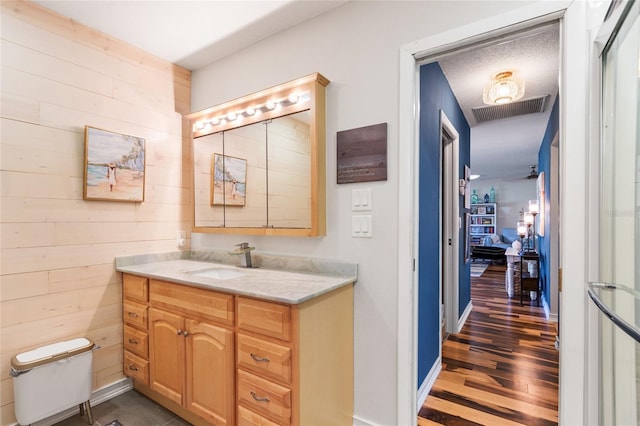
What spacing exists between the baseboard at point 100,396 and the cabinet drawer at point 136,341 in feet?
0.87

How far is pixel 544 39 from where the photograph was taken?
7.15ft

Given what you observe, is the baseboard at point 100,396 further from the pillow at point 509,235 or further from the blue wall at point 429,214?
the pillow at point 509,235

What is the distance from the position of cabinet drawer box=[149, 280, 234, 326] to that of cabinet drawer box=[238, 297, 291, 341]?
0.31 ft

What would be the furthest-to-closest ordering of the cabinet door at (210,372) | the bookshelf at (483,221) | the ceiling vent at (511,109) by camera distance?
1. the bookshelf at (483,221)
2. the ceiling vent at (511,109)
3. the cabinet door at (210,372)

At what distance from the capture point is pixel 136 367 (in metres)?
2.16

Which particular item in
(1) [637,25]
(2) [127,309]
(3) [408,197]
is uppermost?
(1) [637,25]

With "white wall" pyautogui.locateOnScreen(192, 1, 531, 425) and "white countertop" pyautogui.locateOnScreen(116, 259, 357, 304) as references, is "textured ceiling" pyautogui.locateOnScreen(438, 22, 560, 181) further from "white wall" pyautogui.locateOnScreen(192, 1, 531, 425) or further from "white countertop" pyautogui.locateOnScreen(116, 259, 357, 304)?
"white countertop" pyautogui.locateOnScreen(116, 259, 357, 304)

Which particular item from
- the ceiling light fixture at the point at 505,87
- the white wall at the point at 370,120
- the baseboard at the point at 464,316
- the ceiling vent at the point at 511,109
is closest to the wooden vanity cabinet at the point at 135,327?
the white wall at the point at 370,120

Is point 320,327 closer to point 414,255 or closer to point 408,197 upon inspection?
point 414,255

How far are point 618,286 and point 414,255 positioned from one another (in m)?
0.82

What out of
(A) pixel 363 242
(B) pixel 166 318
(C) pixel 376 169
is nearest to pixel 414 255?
(A) pixel 363 242

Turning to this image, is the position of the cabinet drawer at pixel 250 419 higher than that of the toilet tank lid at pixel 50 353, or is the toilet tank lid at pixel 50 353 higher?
the toilet tank lid at pixel 50 353

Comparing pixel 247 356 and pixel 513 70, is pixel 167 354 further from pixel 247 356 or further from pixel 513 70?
pixel 513 70

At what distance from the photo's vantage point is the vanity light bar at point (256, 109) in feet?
6.49
